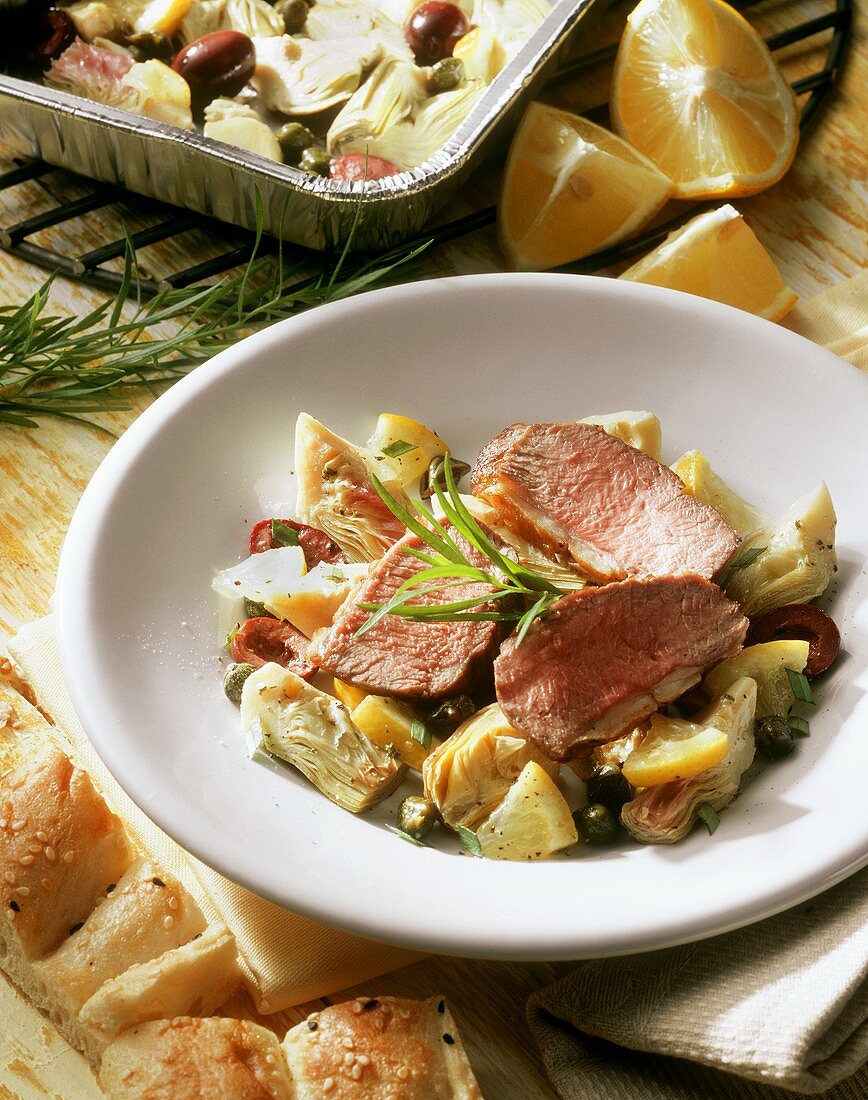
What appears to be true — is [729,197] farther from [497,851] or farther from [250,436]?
[497,851]

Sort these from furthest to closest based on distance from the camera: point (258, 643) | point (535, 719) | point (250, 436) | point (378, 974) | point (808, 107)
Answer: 1. point (808, 107)
2. point (250, 436)
3. point (258, 643)
4. point (378, 974)
5. point (535, 719)

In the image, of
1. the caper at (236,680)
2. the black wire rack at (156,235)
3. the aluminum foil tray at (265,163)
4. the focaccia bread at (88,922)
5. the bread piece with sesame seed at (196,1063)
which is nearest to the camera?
the bread piece with sesame seed at (196,1063)

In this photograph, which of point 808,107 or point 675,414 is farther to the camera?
point 808,107

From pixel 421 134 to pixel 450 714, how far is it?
181cm

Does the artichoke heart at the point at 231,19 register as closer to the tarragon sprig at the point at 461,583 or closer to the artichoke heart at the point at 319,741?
the tarragon sprig at the point at 461,583

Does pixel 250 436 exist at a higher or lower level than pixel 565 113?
lower

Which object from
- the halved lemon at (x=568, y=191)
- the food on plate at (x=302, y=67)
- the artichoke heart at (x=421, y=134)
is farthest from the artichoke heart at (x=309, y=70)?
the halved lemon at (x=568, y=191)

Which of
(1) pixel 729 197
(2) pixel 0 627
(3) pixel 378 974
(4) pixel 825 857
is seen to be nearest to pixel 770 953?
(4) pixel 825 857

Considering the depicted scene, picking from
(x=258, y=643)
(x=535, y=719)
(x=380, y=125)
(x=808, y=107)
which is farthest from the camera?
(x=808, y=107)

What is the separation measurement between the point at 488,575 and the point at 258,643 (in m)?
0.49

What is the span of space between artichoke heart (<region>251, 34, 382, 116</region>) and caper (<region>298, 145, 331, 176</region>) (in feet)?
0.65

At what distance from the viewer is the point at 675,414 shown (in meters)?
2.59

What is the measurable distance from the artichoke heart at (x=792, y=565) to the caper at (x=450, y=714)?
0.56m

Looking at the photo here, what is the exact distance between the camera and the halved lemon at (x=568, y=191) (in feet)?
10.3
